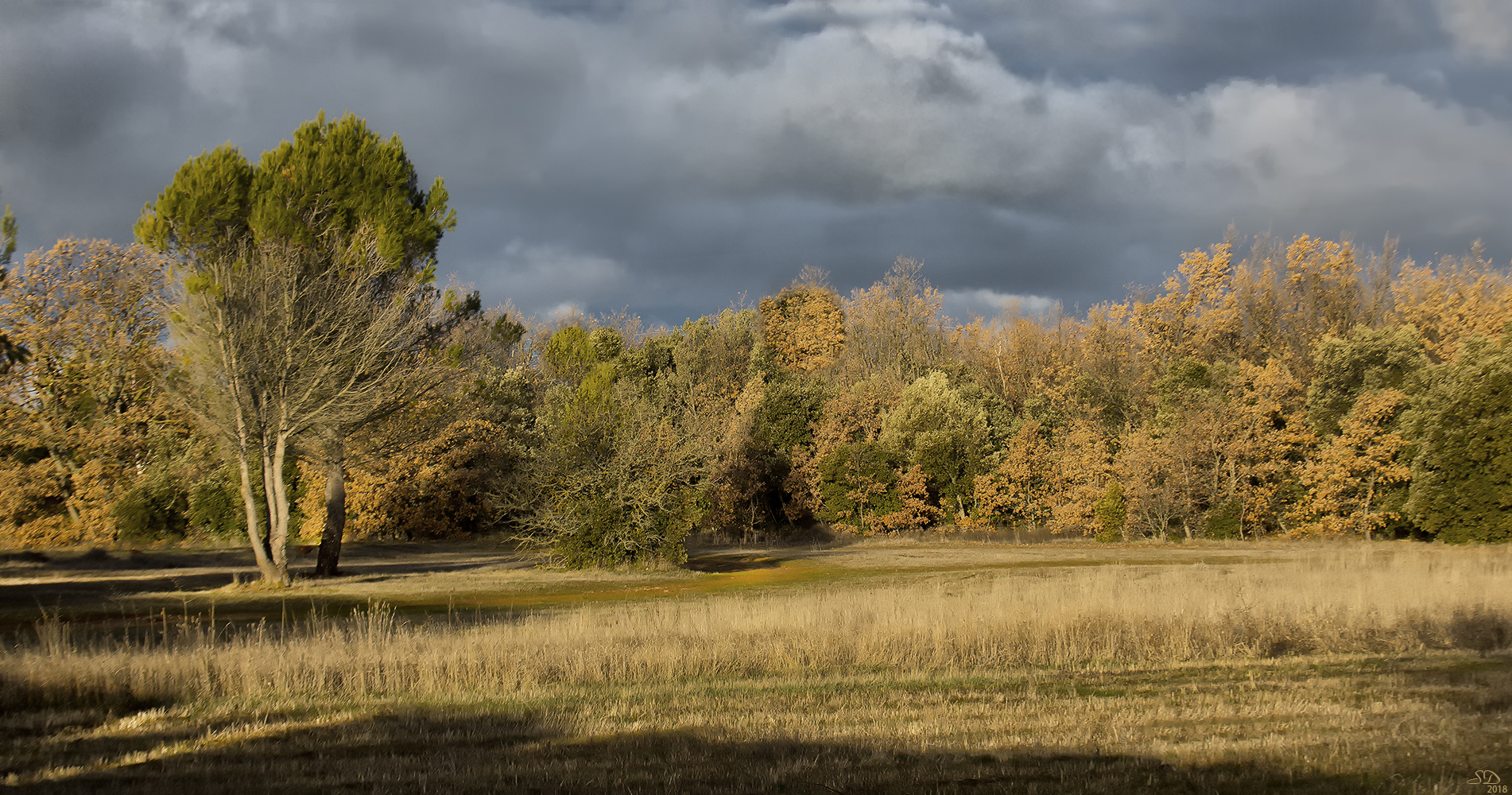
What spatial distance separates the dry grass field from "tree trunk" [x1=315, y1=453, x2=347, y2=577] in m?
7.72

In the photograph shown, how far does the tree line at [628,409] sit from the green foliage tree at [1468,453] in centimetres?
10

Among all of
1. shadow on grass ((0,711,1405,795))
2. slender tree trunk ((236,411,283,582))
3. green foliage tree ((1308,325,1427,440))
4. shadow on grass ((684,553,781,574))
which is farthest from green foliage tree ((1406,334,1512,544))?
slender tree trunk ((236,411,283,582))

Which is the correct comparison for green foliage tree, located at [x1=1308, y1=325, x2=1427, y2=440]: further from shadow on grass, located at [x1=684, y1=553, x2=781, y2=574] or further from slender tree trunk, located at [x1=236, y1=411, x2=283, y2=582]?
slender tree trunk, located at [x1=236, y1=411, x2=283, y2=582]

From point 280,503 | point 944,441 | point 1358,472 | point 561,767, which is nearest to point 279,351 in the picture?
point 280,503

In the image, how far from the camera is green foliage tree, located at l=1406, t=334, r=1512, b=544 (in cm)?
3195

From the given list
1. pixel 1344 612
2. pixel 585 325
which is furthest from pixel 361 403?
pixel 585 325

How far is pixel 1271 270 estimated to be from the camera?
55438 mm

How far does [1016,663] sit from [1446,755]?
610 centimetres

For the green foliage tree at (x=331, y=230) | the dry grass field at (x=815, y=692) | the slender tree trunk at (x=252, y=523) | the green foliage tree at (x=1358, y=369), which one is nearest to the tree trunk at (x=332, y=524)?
the green foliage tree at (x=331, y=230)

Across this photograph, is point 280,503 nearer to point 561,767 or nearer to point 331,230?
point 331,230

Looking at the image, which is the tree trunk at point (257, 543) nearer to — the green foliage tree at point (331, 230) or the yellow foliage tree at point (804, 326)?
the green foliage tree at point (331, 230)

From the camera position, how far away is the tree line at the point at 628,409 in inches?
1076

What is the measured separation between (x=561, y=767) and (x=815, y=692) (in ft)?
13.2

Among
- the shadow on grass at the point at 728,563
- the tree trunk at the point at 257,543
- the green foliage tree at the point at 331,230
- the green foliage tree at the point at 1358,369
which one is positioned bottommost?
the shadow on grass at the point at 728,563
